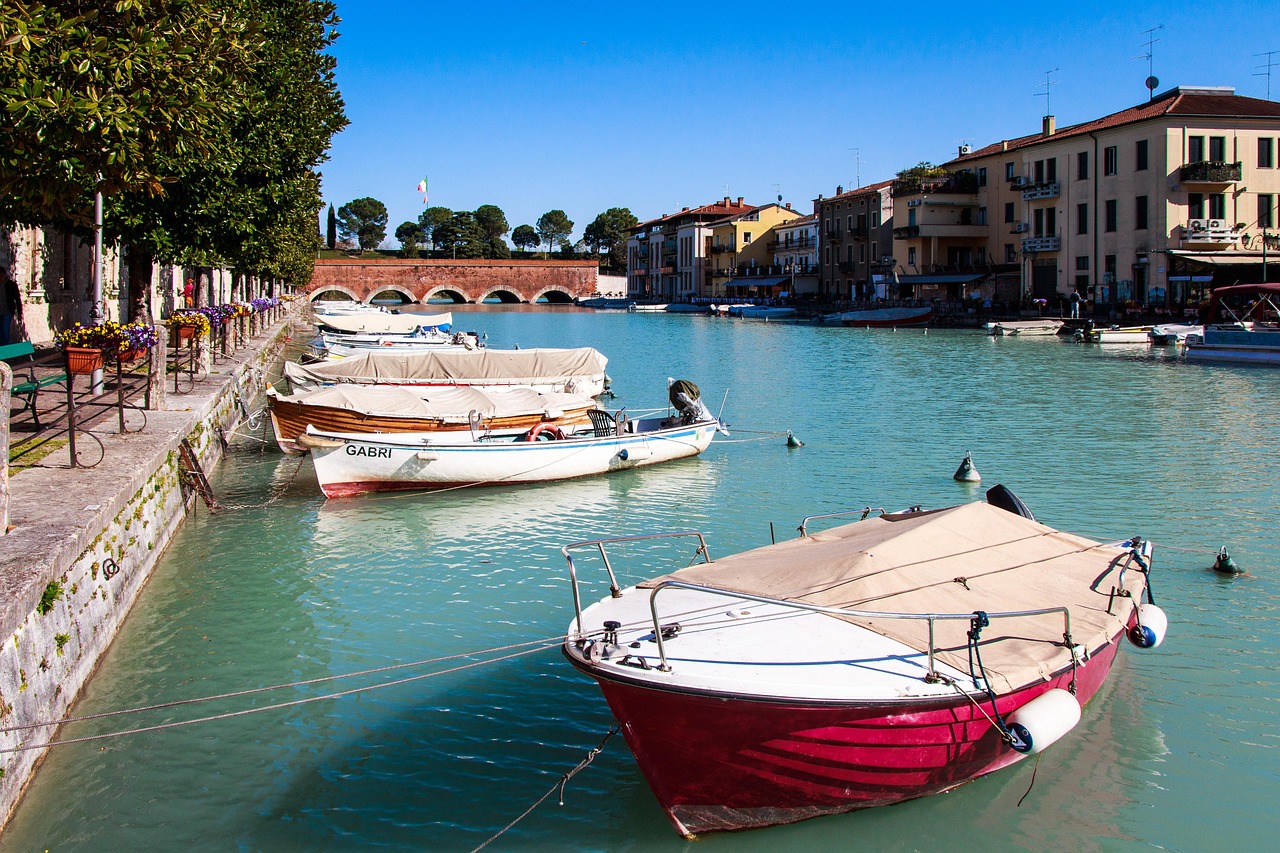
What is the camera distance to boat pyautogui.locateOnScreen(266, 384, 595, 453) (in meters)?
20.0

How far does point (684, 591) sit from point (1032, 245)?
62.4 metres

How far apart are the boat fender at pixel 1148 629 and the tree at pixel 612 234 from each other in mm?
163580

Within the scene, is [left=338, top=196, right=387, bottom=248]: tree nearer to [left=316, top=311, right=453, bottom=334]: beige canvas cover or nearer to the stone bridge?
the stone bridge

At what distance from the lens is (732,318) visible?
97.8 m

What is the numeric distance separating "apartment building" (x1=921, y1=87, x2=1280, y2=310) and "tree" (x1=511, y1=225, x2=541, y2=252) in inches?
4930

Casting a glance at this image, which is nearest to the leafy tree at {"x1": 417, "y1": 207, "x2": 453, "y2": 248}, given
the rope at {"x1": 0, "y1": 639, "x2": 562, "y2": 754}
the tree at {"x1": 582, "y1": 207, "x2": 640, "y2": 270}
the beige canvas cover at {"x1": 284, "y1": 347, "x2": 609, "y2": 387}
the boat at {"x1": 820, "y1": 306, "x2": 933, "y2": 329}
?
the tree at {"x1": 582, "y1": 207, "x2": 640, "y2": 270}

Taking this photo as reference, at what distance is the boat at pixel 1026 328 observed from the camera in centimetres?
5859

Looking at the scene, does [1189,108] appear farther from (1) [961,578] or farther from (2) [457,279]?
(2) [457,279]

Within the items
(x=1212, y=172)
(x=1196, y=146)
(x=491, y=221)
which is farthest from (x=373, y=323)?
(x=491, y=221)

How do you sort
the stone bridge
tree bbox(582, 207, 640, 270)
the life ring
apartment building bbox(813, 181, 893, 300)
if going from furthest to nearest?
tree bbox(582, 207, 640, 270) → the stone bridge → apartment building bbox(813, 181, 893, 300) → the life ring

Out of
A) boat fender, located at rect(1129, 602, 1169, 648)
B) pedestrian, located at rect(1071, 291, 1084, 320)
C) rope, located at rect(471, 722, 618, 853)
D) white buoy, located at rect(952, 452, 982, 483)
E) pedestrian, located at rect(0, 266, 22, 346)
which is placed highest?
pedestrian, located at rect(1071, 291, 1084, 320)

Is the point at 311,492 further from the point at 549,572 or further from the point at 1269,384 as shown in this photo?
the point at 1269,384

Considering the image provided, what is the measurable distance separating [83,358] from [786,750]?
11.6 metres

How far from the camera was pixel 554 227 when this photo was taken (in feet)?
610
